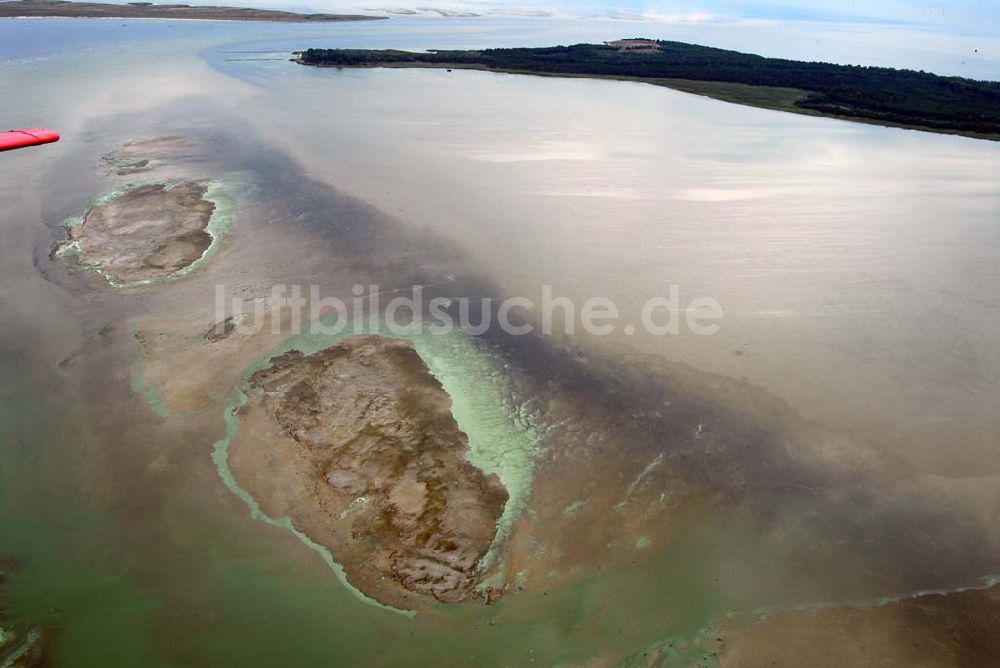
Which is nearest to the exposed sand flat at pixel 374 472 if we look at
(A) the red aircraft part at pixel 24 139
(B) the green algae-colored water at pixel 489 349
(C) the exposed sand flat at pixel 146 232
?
(B) the green algae-colored water at pixel 489 349

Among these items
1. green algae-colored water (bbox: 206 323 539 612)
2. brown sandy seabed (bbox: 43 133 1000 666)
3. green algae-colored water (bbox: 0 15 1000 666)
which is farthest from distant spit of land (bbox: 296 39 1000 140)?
green algae-colored water (bbox: 206 323 539 612)

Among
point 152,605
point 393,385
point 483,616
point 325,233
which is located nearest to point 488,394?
point 393,385

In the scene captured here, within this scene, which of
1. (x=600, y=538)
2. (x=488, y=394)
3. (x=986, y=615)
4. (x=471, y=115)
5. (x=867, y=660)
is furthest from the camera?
(x=471, y=115)

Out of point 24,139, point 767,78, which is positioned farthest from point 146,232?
point 767,78

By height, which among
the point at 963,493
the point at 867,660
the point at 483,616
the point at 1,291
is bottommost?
the point at 1,291

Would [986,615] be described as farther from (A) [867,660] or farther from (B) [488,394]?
(B) [488,394]

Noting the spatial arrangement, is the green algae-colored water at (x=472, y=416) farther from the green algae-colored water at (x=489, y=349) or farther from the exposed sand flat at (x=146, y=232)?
the exposed sand flat at (x=146, y=232)

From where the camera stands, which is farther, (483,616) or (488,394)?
(488,394)
